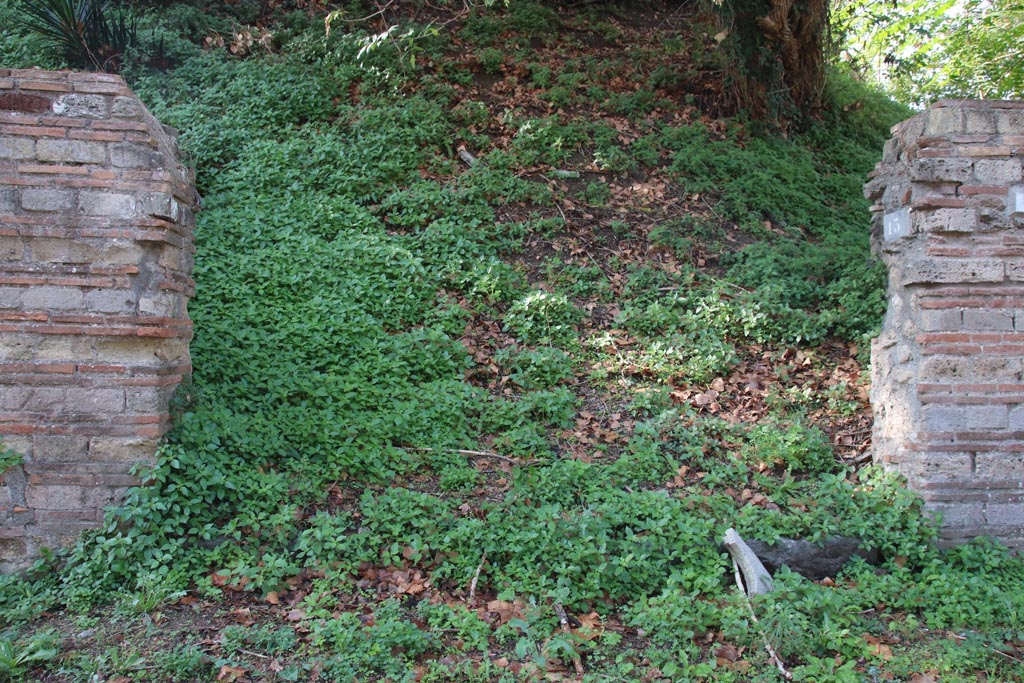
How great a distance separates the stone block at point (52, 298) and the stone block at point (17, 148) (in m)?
0.83

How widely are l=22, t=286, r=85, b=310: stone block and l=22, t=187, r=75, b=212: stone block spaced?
507mm

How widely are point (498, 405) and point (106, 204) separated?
3.20 meters

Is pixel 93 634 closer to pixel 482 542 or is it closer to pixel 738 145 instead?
pixel 482 542

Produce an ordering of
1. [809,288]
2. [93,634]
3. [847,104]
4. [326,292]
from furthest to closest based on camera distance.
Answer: [847,104]
[809,288]
[326,292]
[93,634]

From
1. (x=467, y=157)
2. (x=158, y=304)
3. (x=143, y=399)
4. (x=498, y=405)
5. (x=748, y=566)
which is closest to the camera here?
(x=748, y=566)

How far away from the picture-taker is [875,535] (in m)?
4.84

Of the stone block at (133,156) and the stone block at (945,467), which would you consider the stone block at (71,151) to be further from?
the stone block at (945,467)

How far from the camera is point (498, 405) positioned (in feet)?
20.1

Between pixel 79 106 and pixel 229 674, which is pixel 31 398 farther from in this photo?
pixel 229 674

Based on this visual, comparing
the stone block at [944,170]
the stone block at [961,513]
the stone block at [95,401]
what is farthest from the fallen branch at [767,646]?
the stone block at [95,401]

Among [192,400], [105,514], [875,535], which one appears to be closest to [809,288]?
[875,535]

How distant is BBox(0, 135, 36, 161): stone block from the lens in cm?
462

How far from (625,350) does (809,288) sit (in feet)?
6.58

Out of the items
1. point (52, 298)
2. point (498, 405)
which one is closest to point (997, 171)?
point (498, 405)
